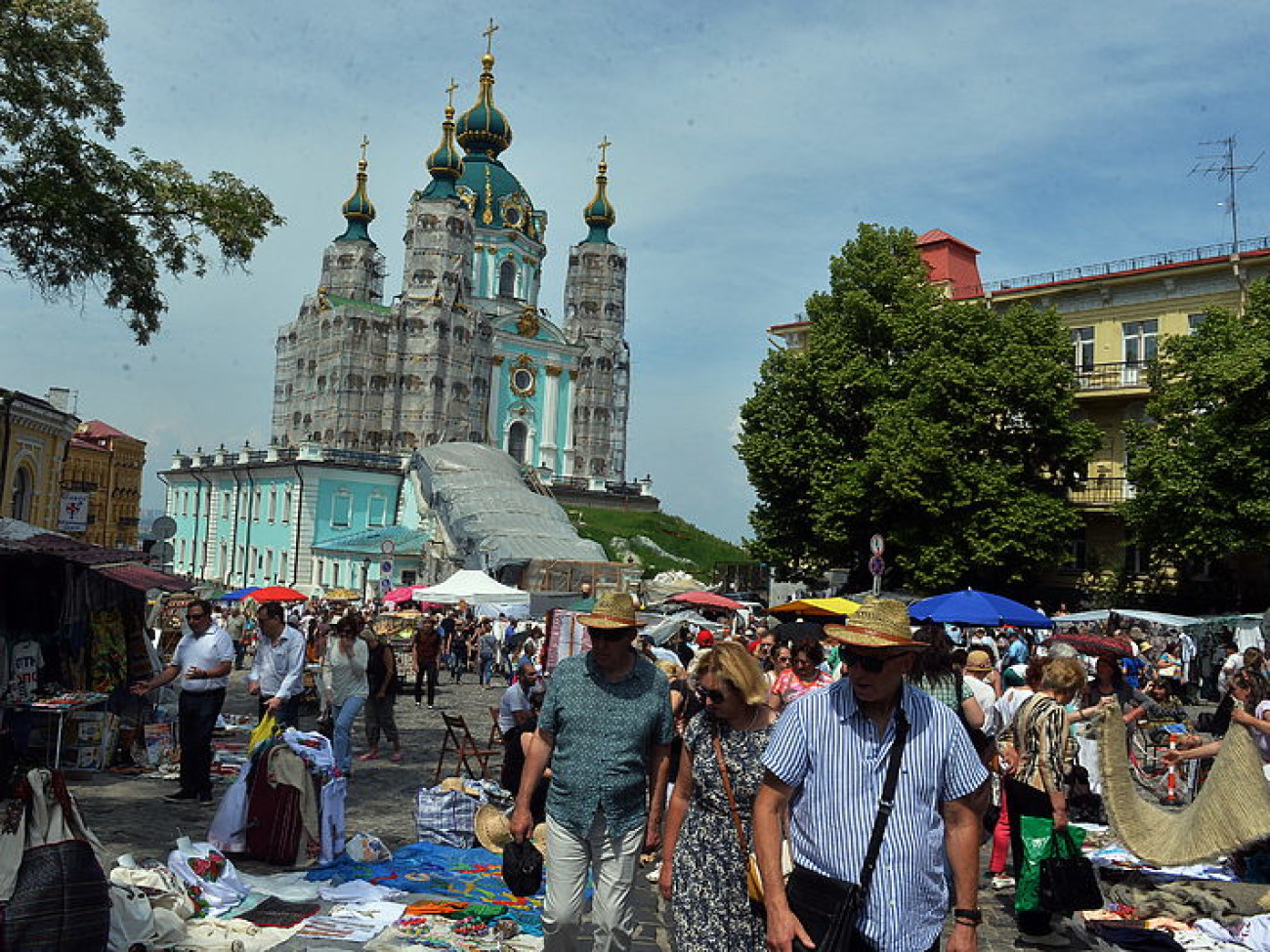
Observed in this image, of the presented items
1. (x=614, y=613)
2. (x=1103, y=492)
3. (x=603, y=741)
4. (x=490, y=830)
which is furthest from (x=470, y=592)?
(x=603, y=741)

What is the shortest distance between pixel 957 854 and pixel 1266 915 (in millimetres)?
4685

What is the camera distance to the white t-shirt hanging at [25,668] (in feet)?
35.9

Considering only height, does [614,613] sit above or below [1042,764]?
above

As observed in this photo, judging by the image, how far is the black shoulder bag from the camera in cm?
369

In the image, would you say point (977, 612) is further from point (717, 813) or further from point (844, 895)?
point (844, 895)

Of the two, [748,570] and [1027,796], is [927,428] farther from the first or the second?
[1027,796]

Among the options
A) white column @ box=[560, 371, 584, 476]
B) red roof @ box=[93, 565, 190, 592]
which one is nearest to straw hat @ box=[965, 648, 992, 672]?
red roof @ box=[93, 565, 190, 592]

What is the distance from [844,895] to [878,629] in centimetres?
86

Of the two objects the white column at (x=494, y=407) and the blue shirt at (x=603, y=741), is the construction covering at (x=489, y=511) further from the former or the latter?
the blue shirt at (x=603, y=741)

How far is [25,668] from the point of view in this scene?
11.3 meters

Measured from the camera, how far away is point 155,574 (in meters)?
12.8

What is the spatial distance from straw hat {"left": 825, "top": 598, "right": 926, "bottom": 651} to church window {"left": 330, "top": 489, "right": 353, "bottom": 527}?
208ft

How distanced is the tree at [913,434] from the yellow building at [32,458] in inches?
778

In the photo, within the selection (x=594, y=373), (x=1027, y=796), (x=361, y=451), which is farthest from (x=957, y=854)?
(x=594, y=373)
